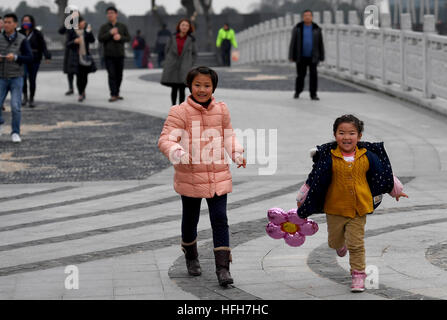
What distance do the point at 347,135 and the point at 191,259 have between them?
4.47 feet

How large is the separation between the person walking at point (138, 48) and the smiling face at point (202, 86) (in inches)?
1354

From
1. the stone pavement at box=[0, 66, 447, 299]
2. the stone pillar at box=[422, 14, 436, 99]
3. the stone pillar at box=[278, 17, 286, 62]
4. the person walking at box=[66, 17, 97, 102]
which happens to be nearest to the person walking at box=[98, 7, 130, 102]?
the person walking at box=[66, 17, 97, 102]

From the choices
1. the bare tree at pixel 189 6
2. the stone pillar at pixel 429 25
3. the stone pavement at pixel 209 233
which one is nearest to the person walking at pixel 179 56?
the stone pavement at pixel 209 233

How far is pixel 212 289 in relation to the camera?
648 centimetres

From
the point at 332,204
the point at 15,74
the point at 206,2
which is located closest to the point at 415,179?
the point at 332,204

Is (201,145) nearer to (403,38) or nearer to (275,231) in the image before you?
(275,231)

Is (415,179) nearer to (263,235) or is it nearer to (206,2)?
(263,235)

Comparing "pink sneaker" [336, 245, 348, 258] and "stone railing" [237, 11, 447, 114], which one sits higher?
"stone railing" [237, 11, 447, 114]

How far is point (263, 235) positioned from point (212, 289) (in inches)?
69.7

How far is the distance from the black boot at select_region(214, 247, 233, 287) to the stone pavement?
0.07 m

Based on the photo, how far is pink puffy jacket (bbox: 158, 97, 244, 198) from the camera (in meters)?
6.65

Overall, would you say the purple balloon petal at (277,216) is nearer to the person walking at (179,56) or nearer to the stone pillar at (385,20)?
the person walking at (179,56)

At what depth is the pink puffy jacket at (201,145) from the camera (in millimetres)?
6648

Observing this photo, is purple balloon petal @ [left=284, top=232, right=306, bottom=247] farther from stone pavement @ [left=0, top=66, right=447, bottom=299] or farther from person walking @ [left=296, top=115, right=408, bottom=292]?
person walking @ [left=296, top=115, right=408, bottom=292]
